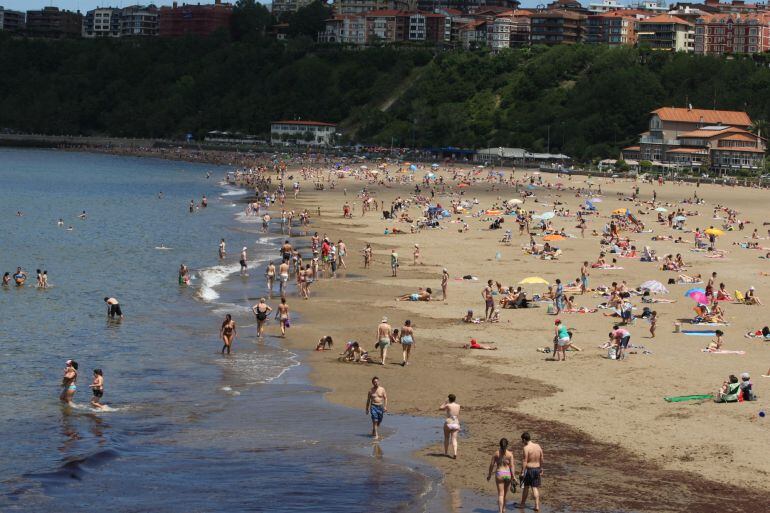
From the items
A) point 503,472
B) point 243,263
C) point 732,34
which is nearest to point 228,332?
point 503,472

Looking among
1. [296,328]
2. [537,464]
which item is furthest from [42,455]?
[296,328]

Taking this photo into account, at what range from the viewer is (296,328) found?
2823cm

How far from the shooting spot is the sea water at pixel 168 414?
50.5 ft

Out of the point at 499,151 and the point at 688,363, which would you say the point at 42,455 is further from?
the point at 499,151

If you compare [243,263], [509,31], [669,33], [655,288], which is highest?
[509,31]

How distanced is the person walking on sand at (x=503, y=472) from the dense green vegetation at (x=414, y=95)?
98.1 m

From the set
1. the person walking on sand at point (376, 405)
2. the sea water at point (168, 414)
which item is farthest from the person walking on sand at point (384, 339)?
the person walking on sand at point (376, 405)

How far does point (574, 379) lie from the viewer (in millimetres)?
21703

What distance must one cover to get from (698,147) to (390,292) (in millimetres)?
76320

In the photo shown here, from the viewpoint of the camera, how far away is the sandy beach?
619 inches

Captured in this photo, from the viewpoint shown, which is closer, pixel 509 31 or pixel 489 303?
pixel 489 303

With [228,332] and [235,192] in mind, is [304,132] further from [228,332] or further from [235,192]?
[228,332]

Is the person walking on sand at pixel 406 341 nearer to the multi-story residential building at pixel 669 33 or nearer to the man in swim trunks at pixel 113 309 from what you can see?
the man in swim trunks at pixel 113 309

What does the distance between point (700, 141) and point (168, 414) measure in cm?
9150
